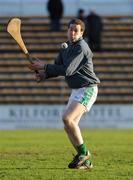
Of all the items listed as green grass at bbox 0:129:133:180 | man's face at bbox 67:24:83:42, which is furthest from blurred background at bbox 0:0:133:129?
man's face at bbox 67:24:83:42

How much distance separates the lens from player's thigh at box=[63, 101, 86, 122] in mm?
12234

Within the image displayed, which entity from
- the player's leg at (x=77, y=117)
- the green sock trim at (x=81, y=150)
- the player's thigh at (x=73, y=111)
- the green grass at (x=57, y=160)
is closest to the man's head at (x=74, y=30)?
the player's leg at (x=77, y=117)

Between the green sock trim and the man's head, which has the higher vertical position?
the man's head

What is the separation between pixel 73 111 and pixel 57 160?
6.40ft

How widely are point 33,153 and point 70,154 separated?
0.68 meters

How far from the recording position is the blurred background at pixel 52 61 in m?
29.2

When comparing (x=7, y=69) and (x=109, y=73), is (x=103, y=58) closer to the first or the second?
(x=109, y=73)

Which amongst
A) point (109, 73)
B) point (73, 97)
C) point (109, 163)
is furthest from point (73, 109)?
point (109, 73)

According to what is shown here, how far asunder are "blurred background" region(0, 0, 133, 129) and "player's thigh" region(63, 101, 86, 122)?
16495 millimetres

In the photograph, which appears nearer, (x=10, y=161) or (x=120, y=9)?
(x=10, y=161)

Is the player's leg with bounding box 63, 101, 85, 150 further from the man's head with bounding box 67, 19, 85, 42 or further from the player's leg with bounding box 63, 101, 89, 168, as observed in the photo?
the man's head with bounding box 67, 19, 85, 42

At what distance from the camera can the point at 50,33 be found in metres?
34.1

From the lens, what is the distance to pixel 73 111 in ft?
40.4

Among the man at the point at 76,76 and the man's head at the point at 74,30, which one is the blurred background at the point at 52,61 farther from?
the man's head at the point at 74,30
